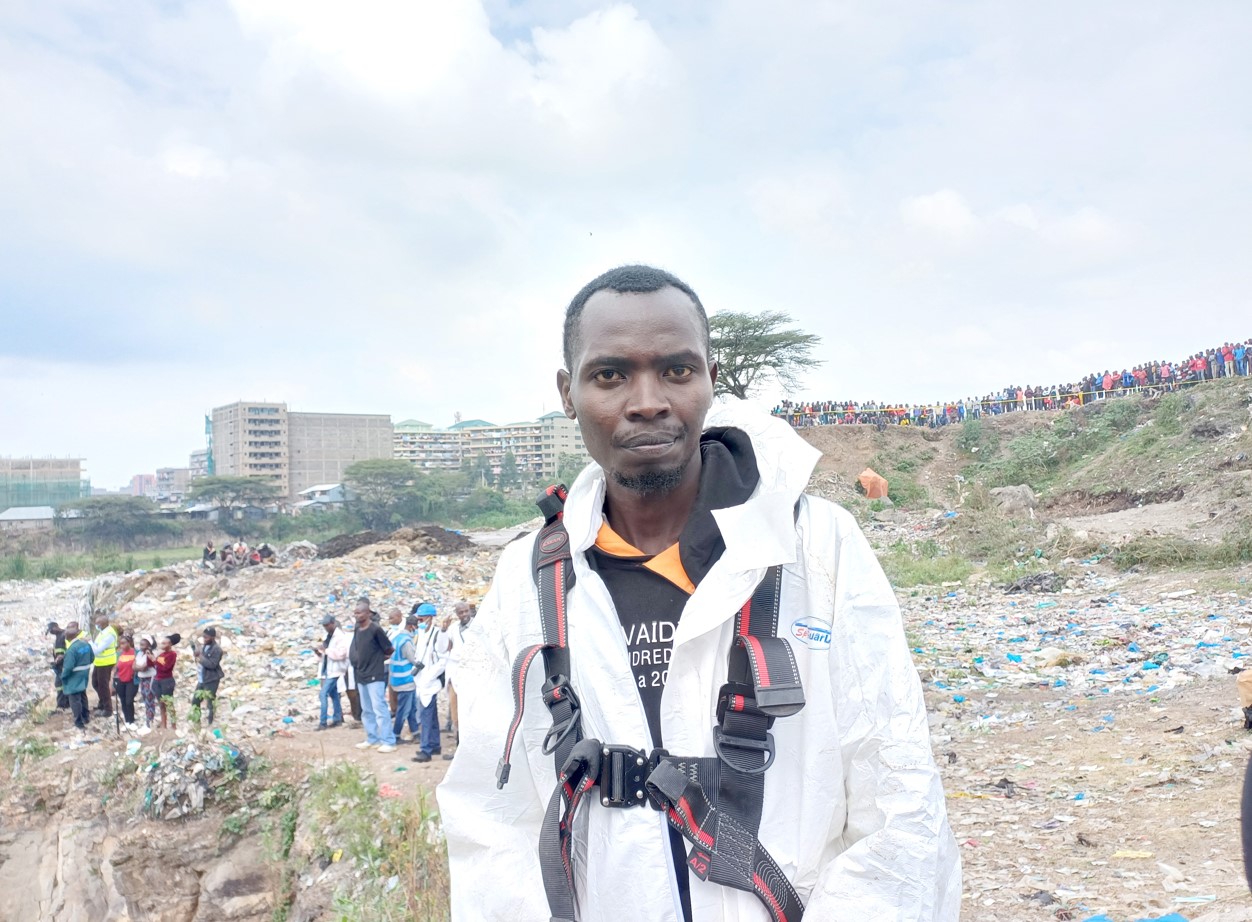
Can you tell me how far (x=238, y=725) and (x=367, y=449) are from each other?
61.9m

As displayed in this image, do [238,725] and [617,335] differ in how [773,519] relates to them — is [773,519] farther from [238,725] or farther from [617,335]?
[238,725]

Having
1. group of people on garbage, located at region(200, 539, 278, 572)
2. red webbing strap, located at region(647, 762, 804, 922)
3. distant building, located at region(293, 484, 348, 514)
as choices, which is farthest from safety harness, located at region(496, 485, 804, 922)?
distant building, located at region(293, 484, 348, 514)

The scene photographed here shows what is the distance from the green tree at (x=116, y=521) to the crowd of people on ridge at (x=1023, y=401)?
1234 inches

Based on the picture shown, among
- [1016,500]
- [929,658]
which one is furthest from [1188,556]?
[1016,500]

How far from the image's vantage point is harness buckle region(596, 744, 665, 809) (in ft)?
3.64

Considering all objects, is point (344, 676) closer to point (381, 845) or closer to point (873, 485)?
point (381, 845)

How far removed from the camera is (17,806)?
812 cm

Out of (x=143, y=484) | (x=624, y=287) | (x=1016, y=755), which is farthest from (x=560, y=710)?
(x=143, y=484)

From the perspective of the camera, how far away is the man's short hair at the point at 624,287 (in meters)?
1.30

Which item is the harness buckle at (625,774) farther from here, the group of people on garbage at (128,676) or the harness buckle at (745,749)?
the group of people on garbage at (128,676)

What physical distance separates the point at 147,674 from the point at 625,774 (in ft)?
32.9

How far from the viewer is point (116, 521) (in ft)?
133

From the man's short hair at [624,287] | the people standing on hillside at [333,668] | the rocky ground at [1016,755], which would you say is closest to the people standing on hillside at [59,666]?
the rocky ground at [1016,755]

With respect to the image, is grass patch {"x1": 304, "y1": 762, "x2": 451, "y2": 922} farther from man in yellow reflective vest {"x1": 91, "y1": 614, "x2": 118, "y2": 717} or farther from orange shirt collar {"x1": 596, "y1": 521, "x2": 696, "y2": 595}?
man in yellow reflective vest {"x1": 91, "y1": 614, "x2": 118, "y2": 717}
